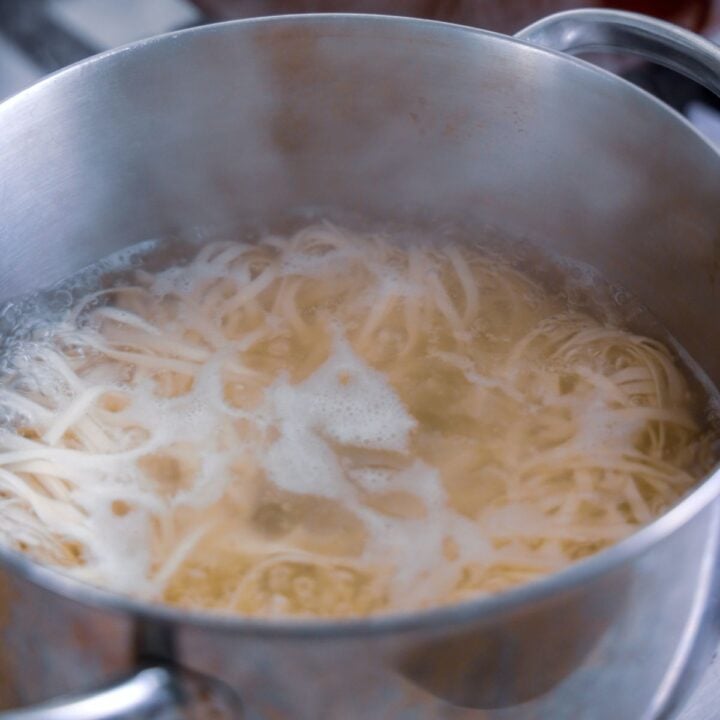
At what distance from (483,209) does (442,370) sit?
0.28m

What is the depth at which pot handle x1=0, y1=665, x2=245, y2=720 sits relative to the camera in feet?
2.10

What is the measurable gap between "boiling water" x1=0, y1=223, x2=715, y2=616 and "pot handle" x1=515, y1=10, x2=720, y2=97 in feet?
0.93

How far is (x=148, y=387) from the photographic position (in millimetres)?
1255

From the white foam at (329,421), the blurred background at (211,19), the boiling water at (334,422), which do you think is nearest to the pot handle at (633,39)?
the boiling water at (334,422)

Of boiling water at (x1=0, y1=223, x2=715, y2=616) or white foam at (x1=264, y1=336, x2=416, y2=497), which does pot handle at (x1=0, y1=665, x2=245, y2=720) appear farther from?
white foam at (x1=264, y1=336, x2=416, y2=497)

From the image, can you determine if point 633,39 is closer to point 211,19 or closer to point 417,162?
point 417,162

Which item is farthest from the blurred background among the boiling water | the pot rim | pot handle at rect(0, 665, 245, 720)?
pot handle at rect(0, 665, 245, 720)

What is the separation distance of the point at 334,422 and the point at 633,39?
54 cm

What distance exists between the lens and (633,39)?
4.04ft

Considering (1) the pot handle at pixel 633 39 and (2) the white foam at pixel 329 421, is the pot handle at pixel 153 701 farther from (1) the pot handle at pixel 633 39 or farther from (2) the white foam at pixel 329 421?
(1) the pot handle at pixel 633 39

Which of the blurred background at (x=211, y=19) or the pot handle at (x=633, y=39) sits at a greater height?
the pot handle at (x=633, y=39)

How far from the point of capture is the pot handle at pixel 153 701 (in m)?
0.64

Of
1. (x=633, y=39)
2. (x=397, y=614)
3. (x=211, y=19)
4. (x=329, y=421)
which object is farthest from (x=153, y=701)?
(x=211, y=19)

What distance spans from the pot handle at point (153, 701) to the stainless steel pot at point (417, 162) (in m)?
0.10
